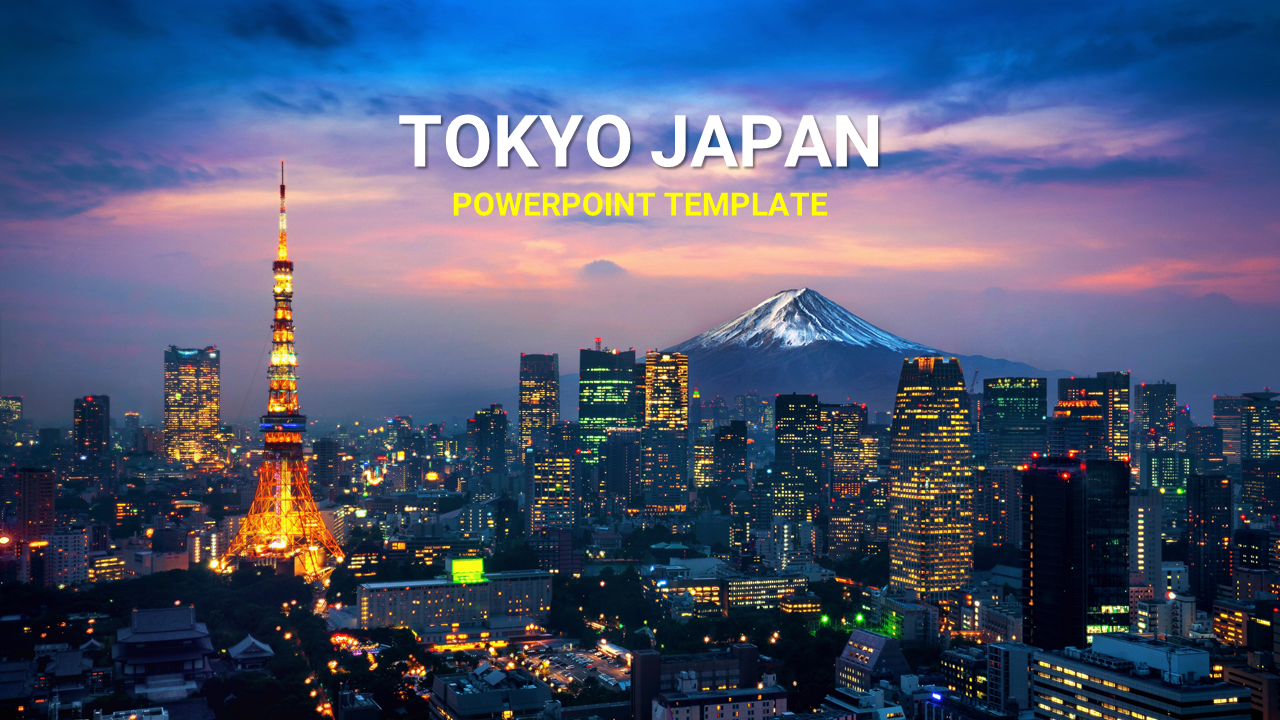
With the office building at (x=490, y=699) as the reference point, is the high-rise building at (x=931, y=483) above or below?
above

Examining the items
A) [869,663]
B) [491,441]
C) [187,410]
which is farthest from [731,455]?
[869,663]

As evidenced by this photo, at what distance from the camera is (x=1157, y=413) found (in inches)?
2098

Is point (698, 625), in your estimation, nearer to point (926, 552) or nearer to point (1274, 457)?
point (926, 552)

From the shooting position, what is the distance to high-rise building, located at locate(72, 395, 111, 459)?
1959 inches

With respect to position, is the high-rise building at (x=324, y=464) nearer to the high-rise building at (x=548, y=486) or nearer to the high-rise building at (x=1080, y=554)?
the high-rise building at (x=548, y=486)

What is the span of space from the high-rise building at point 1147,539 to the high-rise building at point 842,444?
1749 centimetres

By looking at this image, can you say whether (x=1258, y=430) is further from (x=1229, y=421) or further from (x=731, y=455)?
(x=731, y=455)

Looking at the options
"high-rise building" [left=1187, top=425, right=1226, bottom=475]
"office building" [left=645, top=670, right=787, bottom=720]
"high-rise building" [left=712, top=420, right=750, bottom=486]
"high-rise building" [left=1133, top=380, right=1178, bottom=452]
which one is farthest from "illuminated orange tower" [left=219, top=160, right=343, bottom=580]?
"high-rise building" [left=1133, top=380, right=1178, bottom=452]

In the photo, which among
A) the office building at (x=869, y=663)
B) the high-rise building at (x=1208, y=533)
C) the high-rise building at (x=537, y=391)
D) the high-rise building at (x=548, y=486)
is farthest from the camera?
the high-rise building at (x=537, y=391)

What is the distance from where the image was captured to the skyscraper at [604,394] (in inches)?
2515

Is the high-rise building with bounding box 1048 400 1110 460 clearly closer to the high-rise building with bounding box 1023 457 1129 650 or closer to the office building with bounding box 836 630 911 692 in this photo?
the high-rise building with bounding box 1023 457 1129 650

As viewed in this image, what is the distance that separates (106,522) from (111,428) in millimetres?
14978

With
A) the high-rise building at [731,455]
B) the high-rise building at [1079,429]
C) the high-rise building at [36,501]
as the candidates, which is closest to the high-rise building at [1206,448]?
the high-rise building at [1079,429]

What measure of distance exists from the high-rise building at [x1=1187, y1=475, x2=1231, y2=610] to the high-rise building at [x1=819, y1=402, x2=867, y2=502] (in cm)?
1752
